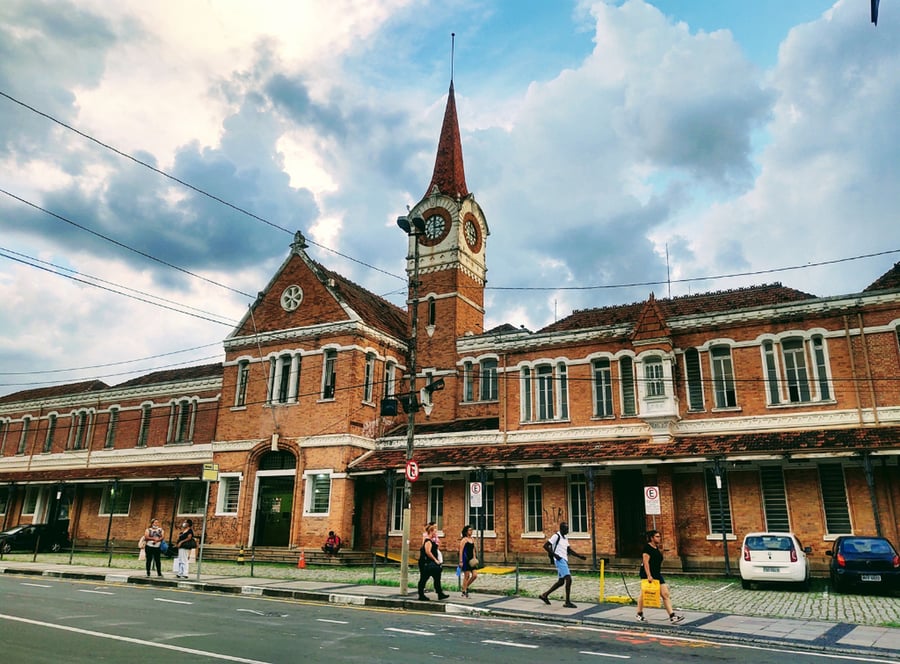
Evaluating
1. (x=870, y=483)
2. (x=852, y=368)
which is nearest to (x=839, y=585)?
(x=870, y=483)

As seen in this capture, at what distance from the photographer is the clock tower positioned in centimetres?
3331

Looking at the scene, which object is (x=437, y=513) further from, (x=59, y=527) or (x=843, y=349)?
(x=59, y=527)

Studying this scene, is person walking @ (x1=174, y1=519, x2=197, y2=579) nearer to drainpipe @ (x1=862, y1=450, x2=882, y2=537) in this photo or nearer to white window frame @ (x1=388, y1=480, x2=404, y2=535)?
white window frame @ (x1=388, y1=480, x2=404, y2=535)

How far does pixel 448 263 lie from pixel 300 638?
25.3 metres

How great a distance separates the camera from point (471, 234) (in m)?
36.2

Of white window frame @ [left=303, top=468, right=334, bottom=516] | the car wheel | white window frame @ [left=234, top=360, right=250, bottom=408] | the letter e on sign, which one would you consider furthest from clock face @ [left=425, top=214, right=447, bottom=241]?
the car wheel

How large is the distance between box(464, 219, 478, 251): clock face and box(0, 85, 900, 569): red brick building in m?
0.13

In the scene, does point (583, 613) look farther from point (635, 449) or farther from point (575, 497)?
point (575, 497)

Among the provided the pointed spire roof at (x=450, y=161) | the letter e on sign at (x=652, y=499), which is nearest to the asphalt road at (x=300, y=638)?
the letter e on sign at (x=652, y=499)

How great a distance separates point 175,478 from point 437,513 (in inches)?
522

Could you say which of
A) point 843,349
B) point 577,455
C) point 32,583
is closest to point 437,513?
point 577,455

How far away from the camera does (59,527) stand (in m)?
36.8

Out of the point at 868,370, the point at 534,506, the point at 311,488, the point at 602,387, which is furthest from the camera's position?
the point at 311,488

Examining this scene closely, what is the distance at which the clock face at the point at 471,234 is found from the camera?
117 ft
